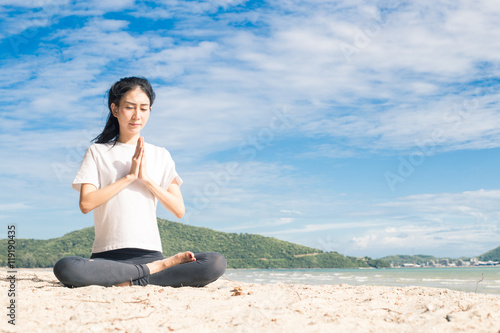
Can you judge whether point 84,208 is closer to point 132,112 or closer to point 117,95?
point 132,112

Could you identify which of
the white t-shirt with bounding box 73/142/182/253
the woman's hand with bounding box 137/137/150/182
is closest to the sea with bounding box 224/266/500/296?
the white t-shirt with bounding box 73/142/182/253

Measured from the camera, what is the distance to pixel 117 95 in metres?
4.49

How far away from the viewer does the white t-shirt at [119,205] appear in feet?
14.1

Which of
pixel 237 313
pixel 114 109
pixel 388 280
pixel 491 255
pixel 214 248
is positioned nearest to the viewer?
pixel 237 313

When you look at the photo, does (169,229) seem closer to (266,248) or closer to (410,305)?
(266,248)

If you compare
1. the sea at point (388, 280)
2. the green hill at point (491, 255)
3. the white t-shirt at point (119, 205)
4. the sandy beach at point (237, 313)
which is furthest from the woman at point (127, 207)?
the green hill at point (491, 255)

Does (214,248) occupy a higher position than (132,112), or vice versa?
(132,112)

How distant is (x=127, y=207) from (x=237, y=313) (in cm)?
195

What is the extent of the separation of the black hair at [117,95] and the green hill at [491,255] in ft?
262

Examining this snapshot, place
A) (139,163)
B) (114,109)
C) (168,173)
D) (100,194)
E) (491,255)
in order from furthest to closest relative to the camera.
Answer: (491,255)
(168,173)
(114,109)
(139,163)
(100,194)

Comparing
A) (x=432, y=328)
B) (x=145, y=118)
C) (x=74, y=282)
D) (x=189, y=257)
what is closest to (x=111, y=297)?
(x=74, y=282)

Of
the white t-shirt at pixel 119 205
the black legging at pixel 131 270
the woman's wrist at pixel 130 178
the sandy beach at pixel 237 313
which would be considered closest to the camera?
the sandy beach at pixel 237 313

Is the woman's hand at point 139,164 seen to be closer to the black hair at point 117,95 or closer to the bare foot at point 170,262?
the black hair at point 117,95

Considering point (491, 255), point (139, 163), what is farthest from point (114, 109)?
point (491, 255)
